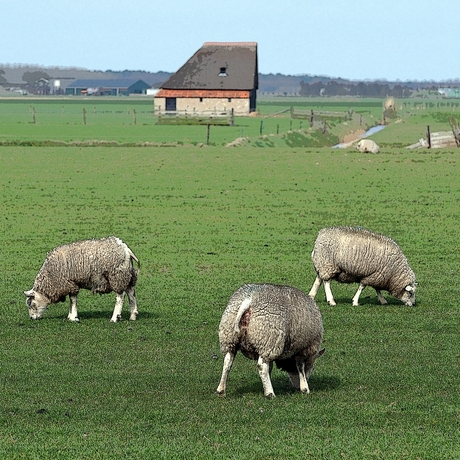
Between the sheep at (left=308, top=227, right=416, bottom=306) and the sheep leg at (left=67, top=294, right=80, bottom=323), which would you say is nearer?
the sheep leg at (left=67, top=294, right=80, bottom=323)

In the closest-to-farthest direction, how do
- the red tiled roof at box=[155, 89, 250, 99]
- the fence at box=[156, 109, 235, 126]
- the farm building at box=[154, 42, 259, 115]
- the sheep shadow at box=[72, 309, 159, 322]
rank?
the sheep shadow at box=[72, 309, 159, 322] → the fence at box=[156, 109, 235, 126] → the red tiled roof at box=[155, 89, 250, 99] → the farm building at box=[154, 42, 259, 115]

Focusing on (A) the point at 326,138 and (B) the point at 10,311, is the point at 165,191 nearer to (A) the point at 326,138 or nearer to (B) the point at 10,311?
(B) the point at 10,311

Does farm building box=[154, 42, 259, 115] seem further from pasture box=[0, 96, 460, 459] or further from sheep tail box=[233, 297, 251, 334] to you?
sheep tail box=[233, 297, 251, 334]

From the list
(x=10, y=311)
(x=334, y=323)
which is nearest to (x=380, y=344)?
(x=334, y=323)

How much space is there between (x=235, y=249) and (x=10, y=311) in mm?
7433

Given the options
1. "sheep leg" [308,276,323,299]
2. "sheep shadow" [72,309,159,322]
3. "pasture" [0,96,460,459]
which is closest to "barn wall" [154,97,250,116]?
"pasture" [0,96,460,459]

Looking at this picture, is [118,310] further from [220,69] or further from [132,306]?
[220,69]

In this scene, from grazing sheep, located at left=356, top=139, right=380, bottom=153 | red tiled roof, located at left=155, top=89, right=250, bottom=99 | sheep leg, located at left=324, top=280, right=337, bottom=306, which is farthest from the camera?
red tiled roof, located at left=155, top=89, right=250, bottom=99

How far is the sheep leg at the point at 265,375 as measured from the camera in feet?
36.4

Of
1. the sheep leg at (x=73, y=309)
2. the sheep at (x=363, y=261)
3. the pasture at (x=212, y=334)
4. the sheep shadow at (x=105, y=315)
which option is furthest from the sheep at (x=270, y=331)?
the sheep at (x=363, y=261)

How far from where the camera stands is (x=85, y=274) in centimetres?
1584

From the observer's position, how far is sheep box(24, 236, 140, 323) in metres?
15.8

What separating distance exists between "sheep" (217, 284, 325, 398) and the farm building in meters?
82.2

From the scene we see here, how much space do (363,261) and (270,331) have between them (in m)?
6.34
